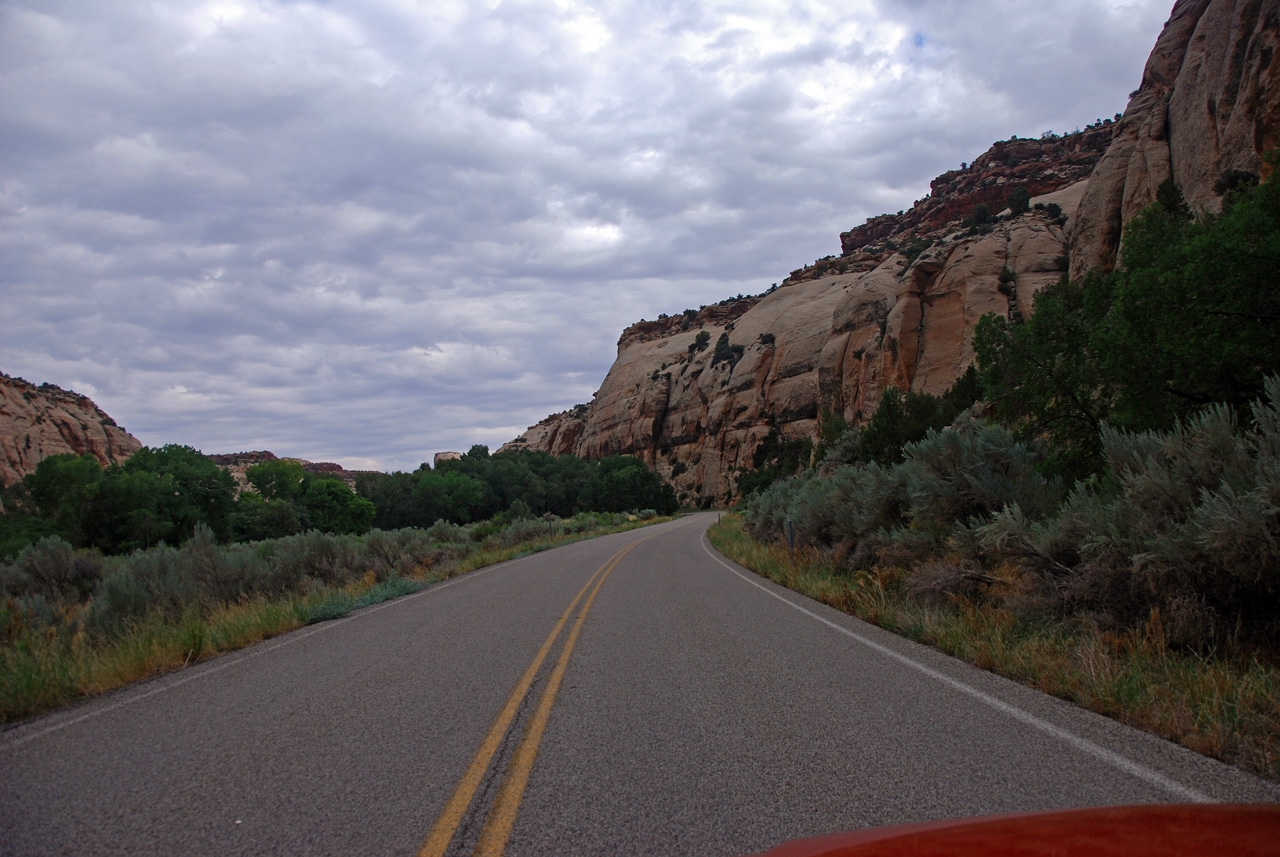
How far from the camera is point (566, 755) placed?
13.2ft

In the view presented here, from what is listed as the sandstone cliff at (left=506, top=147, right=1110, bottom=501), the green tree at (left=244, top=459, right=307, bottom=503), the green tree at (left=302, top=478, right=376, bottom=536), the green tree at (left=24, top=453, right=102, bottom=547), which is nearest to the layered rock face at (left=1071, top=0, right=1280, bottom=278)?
the sandstone cliff at (left=506, top=147, right=1110, bottom=501)

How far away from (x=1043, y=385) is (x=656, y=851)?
40.9ft

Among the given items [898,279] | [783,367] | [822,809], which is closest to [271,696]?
[822,809]

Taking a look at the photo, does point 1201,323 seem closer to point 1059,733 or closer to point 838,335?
point 1059,733

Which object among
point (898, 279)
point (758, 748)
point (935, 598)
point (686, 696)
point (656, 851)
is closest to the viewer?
point (656, 851)

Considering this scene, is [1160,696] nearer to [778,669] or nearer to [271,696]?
[778,669]

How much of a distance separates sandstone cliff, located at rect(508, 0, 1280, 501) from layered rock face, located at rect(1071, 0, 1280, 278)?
81mm

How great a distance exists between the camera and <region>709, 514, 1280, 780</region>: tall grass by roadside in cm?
367

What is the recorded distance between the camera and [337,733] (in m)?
4.65

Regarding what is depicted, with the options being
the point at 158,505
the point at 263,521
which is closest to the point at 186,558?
the point at 263,521

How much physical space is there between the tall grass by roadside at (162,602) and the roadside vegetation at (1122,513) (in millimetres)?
8311

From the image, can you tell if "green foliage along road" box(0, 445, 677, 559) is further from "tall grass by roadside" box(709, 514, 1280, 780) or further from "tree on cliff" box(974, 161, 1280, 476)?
"tree on cliff" box(974, 161, 1280, 476)

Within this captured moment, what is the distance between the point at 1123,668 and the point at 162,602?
12.4 metres

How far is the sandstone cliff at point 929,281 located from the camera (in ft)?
78.3
